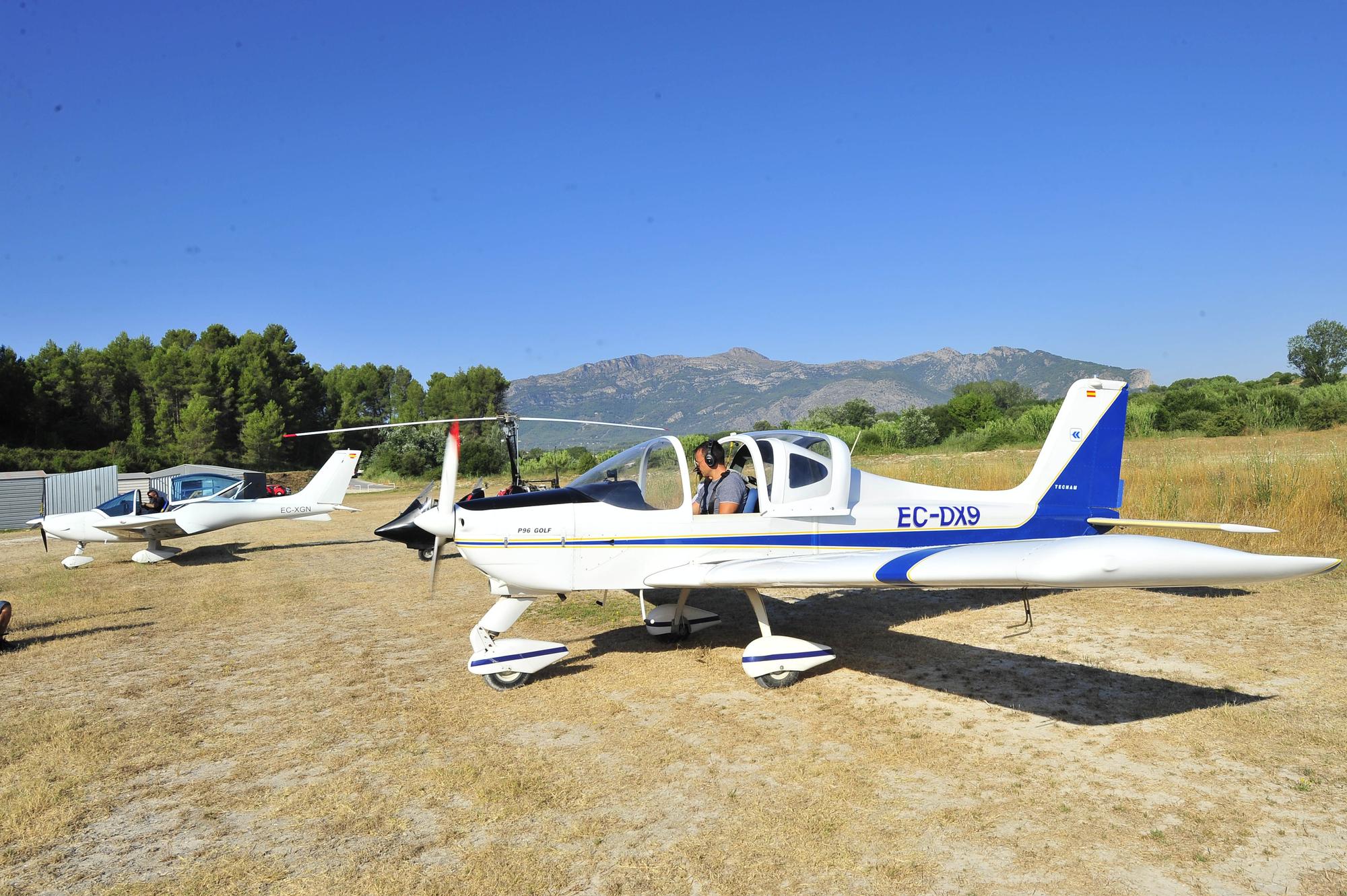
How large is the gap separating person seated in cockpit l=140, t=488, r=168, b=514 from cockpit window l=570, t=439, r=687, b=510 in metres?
12.2

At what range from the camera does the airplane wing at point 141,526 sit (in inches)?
586

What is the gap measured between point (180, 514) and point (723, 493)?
12.8 meters

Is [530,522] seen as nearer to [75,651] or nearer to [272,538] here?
[75,651]

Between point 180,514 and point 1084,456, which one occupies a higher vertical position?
point 1084,456

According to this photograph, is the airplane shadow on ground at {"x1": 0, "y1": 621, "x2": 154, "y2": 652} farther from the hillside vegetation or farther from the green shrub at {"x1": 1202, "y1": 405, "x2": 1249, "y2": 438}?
the hillside vegetation

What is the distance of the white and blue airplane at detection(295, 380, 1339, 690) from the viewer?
6016mm

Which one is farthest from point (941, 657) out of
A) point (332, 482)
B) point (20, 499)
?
point (20, 499)

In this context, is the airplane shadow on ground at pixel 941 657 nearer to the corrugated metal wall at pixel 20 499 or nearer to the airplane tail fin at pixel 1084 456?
the airplane tail fin at pixel 1084 456

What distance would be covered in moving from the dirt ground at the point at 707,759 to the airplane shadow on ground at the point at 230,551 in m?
7.27

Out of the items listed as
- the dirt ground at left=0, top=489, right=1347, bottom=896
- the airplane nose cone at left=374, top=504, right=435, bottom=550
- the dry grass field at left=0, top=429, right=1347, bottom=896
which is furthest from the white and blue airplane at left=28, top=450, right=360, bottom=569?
the airplane nose cone at left=374, top=504, right=435, bottom=550

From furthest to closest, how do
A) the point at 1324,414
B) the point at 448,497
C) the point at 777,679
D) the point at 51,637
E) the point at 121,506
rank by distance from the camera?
1. the point at 1324,414
2. the point at 121,506
3. the point at 51,637
4. the point at 448,497
5. the point at 777,679

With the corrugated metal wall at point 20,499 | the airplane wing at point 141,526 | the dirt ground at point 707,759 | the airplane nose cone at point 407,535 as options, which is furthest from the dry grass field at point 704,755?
the corrugated metal wall at point 20,499

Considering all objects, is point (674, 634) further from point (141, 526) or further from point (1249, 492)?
point (141, 526)

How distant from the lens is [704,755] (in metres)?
4.65
